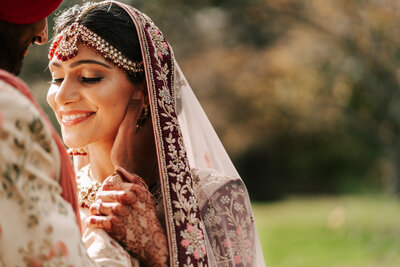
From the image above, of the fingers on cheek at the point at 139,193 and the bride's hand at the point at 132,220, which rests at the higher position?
the fingers on cheek at the point at 139,193

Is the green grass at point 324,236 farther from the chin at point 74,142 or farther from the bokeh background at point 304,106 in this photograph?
the chin at point 74,142

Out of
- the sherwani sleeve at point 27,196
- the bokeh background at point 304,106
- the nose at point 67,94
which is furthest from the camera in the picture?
the bokeh background at point 304,106

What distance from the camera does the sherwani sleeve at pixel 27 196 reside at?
1121mm

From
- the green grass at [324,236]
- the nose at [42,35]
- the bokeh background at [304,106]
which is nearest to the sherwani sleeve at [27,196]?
the nose at [42,35]

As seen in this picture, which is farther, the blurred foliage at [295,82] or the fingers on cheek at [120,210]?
the blurred foliage at [295,82]

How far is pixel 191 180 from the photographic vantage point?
6.02ft

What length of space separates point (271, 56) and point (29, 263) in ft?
44.8

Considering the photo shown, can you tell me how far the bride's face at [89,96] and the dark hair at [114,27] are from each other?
7cm

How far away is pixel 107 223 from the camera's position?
1.66 m

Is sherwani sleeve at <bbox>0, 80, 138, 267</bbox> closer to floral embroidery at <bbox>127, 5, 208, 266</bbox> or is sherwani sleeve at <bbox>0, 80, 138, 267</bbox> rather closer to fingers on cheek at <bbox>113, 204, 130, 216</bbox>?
fingers on cheek at <bbox>113, 204, 130, 216</bbox>

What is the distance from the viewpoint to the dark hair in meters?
1.89

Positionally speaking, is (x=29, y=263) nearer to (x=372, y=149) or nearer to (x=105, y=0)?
(x=105, y=0)

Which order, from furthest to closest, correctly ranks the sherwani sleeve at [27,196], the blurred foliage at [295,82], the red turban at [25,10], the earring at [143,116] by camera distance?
the blurred foliage at [295,82]
the earring at [143,116]
the red turban at [25,10]
the sherwani sleeve at [27,196]

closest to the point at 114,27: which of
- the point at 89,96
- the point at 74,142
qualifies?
the point at 89,96
